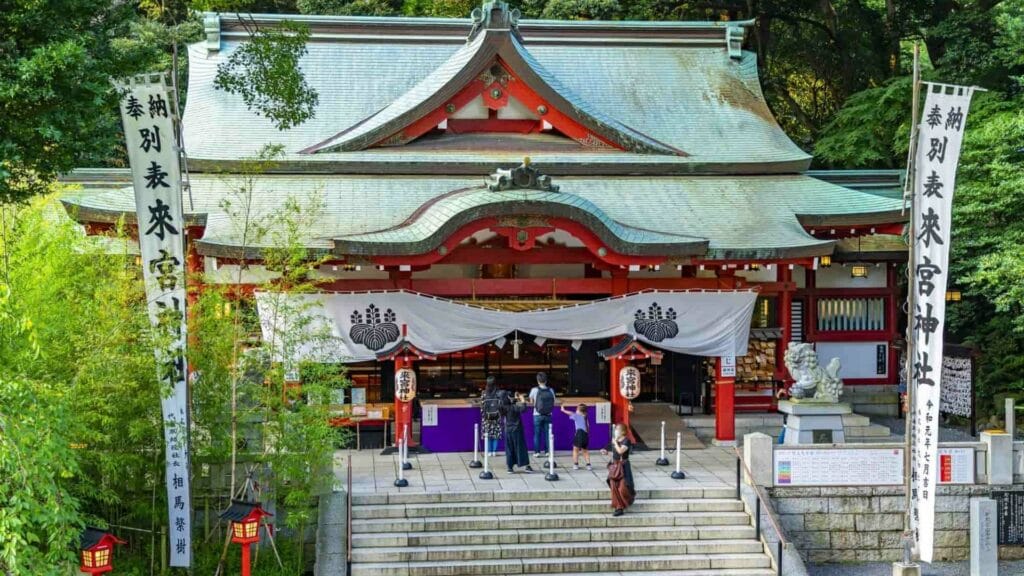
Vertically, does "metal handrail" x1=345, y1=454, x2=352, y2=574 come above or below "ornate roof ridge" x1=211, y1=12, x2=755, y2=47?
below

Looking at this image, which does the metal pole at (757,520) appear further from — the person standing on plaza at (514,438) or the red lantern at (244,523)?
the red lantern at (244,523)

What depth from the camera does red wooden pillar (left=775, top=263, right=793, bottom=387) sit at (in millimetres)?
20375

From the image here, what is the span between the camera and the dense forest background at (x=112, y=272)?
30.9ft

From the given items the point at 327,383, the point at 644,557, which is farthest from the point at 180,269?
the point at 644,557

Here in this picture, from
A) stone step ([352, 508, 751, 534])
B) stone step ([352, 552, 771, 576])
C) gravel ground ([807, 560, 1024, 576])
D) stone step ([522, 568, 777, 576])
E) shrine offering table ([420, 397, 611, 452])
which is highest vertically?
shrine offering table ([420, 397, 611, 452])

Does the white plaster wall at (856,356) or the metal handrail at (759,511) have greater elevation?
the white plaster wall at (856,356)

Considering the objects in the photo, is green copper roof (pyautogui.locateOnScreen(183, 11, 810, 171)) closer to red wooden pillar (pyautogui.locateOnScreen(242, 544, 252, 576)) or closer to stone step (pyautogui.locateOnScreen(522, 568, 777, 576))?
stone step (pyautogui.locateOnScreen(522, 568, 777, 576))

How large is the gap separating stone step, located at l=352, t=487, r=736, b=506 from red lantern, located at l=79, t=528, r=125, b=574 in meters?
3.84

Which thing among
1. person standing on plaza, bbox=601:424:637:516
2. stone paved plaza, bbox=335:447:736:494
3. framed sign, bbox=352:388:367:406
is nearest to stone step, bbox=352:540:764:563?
person standing on plaza, bbox=601:424:637:516

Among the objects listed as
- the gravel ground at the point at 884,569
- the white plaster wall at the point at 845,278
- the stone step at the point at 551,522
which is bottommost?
the gravel ground at the point at 884,569

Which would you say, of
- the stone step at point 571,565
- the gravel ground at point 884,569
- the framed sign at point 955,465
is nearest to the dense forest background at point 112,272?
the stone step at point 571,565

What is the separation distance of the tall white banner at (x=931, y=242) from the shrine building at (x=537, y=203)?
4.31 m

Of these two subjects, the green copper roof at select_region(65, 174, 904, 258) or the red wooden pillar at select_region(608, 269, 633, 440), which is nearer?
the green copper roof at select_region(65, 174, 904, 258)

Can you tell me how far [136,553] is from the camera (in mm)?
13852
